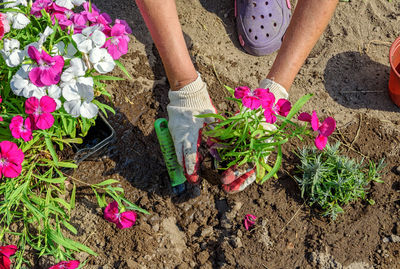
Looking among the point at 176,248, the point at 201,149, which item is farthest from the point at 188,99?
the point at 176,248

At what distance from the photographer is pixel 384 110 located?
102 inches

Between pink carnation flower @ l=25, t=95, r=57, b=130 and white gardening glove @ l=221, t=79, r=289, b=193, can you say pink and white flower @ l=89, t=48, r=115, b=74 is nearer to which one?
pink carnation flower @ l=25, t=95, r=57, b=130

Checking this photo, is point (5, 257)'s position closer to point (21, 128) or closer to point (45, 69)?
point (21, 128)

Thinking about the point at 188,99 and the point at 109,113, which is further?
the point at 109,113

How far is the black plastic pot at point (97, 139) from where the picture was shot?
204cm

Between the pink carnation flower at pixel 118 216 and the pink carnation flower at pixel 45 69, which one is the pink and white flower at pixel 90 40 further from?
the pink carnation flower at pixel 118 216

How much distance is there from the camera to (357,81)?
2.68 metres

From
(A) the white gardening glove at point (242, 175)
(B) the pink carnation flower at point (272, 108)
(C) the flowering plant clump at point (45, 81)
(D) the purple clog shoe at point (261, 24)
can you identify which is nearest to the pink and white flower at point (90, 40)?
(C) the flowering plant clump at point (45, 81)

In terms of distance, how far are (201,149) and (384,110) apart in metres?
1.26

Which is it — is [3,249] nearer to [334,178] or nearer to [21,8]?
[21,8]

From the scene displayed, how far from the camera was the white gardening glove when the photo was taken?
6.61ft

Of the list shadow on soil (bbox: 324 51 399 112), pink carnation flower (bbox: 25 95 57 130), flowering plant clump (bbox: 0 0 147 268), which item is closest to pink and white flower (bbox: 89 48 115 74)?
flowering plant clump (bbox: 0 0 147 268)

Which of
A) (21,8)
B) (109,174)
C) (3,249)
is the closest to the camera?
(3,249)

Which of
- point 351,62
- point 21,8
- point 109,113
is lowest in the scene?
point 109,113
